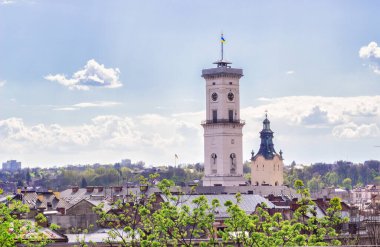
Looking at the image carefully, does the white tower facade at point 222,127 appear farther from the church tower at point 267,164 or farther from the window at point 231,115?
the church tower at point 267,164

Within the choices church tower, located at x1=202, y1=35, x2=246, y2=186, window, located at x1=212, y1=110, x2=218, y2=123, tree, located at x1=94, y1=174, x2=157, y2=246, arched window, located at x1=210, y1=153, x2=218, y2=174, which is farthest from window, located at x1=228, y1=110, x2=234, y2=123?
tree, located at x1=94, y1=174, x2=157, y2=246

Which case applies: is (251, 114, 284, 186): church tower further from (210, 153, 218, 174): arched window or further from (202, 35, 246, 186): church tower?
(210, 153, 218, 174): arched window

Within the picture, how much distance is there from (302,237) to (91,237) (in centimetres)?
3079

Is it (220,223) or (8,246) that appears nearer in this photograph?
(8,246)

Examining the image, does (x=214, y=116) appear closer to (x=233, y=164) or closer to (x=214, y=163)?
(x=214, y=163)

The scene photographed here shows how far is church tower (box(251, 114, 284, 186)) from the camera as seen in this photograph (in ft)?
560

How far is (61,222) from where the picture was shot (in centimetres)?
8381

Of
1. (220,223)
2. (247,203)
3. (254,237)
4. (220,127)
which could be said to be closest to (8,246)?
(254,237)

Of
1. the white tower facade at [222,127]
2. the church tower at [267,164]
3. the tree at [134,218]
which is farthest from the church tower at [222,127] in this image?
the tree at [134,218]

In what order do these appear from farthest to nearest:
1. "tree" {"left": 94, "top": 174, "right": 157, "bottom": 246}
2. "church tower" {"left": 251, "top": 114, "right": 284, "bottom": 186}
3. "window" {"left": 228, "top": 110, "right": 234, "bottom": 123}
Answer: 1. "church tower" {"left": 251, "top": 114, "right": 284, "bottom": 186}
2. "window" {"left": 228, "top": 110, "right": 234, "bottom": 123}
3. "tree" {"left": 94, "top": 174, "right": 157, "bottom": 246}

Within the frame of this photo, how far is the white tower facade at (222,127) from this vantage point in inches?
6422

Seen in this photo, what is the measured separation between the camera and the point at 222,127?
16350 centimetres

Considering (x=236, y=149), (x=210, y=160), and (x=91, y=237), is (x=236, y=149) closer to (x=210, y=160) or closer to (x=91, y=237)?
(x=210, y=160)

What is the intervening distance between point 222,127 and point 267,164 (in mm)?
11813
